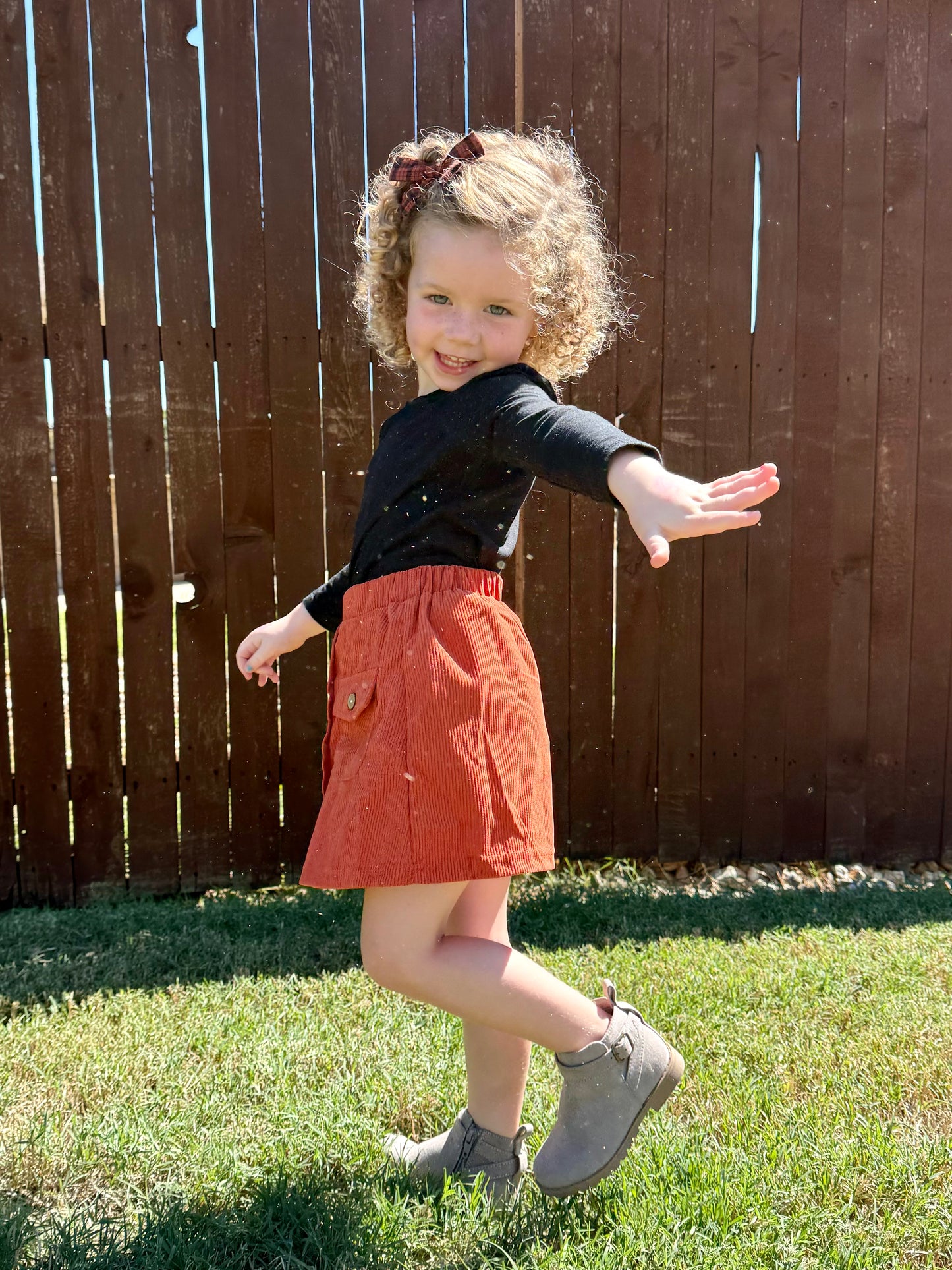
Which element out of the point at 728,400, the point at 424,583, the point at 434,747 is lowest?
the point at 434,747

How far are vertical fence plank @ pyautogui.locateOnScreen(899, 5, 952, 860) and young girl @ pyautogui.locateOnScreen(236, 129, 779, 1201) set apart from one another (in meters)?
2.45

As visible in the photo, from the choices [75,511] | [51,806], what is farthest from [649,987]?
[75,511]

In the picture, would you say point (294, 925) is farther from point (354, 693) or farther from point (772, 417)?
point (772, 417)

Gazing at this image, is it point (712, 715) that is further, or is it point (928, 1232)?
point (712, 715)

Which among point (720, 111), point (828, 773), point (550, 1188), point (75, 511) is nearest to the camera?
point (550, 1188)

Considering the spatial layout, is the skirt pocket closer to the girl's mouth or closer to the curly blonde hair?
the girl's mouth

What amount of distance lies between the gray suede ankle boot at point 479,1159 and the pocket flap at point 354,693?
76 cm

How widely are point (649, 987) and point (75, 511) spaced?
226cm

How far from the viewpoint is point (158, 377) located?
11.1 feet

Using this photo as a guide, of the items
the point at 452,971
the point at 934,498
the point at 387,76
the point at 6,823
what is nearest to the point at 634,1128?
the point at 452,971

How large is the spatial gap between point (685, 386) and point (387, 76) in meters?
1.40

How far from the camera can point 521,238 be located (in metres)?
1.71

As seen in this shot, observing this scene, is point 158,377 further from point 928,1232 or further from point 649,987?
point 928,1232

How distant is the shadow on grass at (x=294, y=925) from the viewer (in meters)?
2.81
